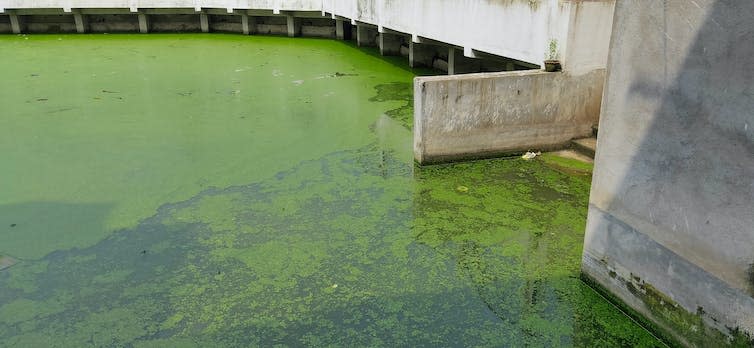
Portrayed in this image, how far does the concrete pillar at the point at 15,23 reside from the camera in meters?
11.0

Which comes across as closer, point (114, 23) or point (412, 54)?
point (412, 54)

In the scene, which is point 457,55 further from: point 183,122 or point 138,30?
point 138,30

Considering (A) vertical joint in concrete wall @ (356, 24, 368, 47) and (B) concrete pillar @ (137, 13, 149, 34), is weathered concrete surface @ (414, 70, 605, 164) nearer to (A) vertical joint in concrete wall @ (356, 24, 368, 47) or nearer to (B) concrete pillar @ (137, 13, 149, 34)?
(A) vertical joint in concrete wall @ (356, 24, 368, 47)

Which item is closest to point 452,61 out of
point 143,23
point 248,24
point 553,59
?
point 553,59

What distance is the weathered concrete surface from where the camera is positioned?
434 centimetres

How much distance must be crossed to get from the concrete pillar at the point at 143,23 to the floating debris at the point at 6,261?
29.6 feet

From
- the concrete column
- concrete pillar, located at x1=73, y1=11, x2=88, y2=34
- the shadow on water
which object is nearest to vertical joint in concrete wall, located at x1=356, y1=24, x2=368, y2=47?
the concrete column

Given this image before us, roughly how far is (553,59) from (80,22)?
9943 mm

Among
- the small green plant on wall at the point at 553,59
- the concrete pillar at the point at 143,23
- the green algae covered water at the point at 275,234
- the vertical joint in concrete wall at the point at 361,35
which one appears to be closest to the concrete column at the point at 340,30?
the vertical joint in concrete wall at the point at 361,35

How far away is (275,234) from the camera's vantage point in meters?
3.53

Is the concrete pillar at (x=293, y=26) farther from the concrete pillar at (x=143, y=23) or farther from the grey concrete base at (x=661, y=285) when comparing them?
the grey concrete base at (x=661, y=285)

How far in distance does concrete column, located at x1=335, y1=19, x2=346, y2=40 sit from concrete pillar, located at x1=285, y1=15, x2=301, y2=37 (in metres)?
0.88

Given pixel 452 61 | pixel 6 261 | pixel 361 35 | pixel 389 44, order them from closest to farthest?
pixel 6 261 < pixel 452 61 < pixel 389 44 < pixel 361 35

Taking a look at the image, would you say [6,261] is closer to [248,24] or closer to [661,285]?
[661,285]
